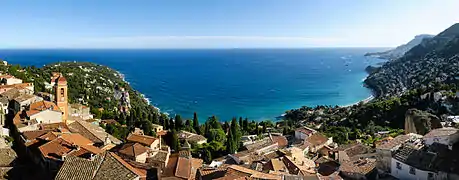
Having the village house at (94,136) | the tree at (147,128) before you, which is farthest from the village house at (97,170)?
the tree at (147,128)

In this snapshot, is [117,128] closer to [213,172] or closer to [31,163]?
[31,163]

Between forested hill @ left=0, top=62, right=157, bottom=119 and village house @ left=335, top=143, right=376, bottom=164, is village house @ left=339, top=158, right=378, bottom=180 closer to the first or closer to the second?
village house @ left=335, top=143, right=376, bottom=164

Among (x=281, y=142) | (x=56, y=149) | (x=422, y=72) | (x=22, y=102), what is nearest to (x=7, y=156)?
(x=56, y=149)

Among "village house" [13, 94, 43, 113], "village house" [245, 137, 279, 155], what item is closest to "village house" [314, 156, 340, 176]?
"village house" [245, 137, 279, 155]

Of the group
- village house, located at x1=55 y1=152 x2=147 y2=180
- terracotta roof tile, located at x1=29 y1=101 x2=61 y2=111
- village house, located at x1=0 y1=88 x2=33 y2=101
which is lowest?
village house, located at x1=55 y1=152 x2=147 y2=180

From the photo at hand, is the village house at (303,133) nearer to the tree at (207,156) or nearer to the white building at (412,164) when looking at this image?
the tree at (207,156)

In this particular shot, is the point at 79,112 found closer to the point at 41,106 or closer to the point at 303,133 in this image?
the point at 41,106

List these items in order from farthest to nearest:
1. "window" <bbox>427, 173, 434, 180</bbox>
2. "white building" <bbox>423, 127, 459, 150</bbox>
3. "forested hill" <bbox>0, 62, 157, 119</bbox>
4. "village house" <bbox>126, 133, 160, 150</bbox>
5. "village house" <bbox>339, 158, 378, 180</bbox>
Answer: "forested hill" <bbox>0, 62, 157, 119</bbox> → "village house" <bbox>126, 133, 160, 150</bbox> → "village house" <bbox>339, 158, 378, 180</bbox> → "white building" <bbox>423, 127, 459, 150</bbox> → "window" <bbox>427, 173, 434, 180</bbox>
